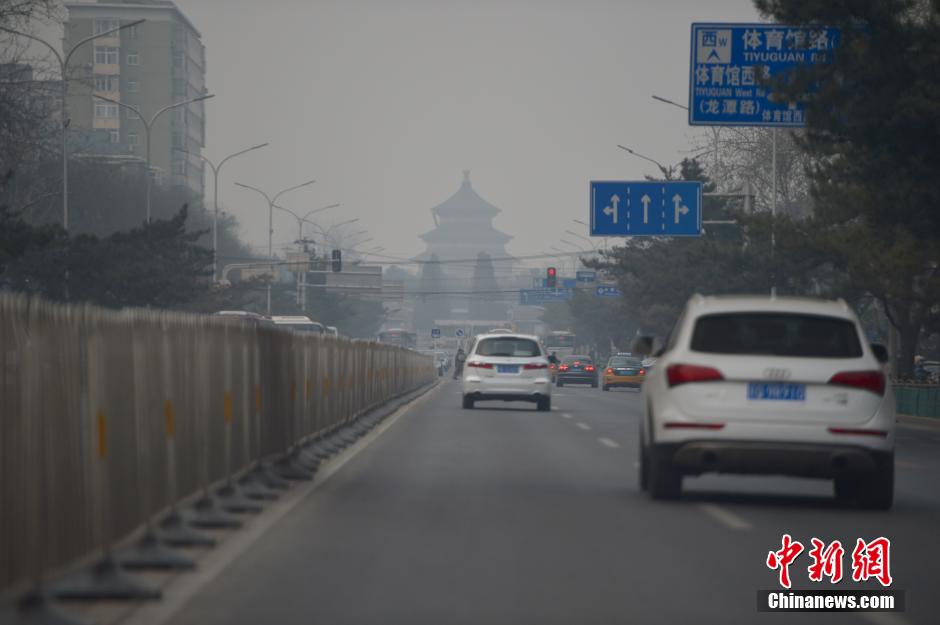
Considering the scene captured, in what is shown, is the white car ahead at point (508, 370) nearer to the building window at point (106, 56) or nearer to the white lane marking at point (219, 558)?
the white lane marking at point (219, 558)

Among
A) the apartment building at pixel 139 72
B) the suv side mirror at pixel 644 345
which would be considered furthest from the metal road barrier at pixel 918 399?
the apartment building at pixel 139 72

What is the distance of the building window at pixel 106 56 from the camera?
15550cm

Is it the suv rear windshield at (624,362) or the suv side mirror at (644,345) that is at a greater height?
the suv side mirror at (644,345)

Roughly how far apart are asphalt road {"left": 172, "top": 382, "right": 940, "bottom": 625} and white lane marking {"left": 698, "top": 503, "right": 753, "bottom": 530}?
2 cm

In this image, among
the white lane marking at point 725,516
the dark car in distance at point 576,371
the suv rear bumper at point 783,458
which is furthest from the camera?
the dark car in distance at point 576,371

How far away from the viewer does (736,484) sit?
17031 mm

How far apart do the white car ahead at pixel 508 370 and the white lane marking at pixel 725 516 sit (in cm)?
2078

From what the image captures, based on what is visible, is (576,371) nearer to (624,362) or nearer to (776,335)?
(624,362)

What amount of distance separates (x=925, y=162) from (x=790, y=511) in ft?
63.1

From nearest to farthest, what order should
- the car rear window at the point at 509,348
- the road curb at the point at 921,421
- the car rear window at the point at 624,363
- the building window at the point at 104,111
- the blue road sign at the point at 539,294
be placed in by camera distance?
the car rear window at the point at 509,348, the road curb at the point at 921,421, the car rear window at the point at 624,363, the blue road sign at the point at 539,294, the building window at the point at 104,111

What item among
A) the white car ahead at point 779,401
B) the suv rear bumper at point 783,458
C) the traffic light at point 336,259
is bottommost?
the suv rear bumper at point 783,458

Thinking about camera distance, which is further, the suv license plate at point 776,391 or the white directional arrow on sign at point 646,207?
the white directional arrow on sign at point 646,207

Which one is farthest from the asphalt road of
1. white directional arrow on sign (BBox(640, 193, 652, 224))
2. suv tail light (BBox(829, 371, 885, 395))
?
white directional arrow on sign (BBox(640, 193, 652, 224))

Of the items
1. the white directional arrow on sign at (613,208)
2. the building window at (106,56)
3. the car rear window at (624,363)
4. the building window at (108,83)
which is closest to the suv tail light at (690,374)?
the white directional arrow on sign at (613,208)
